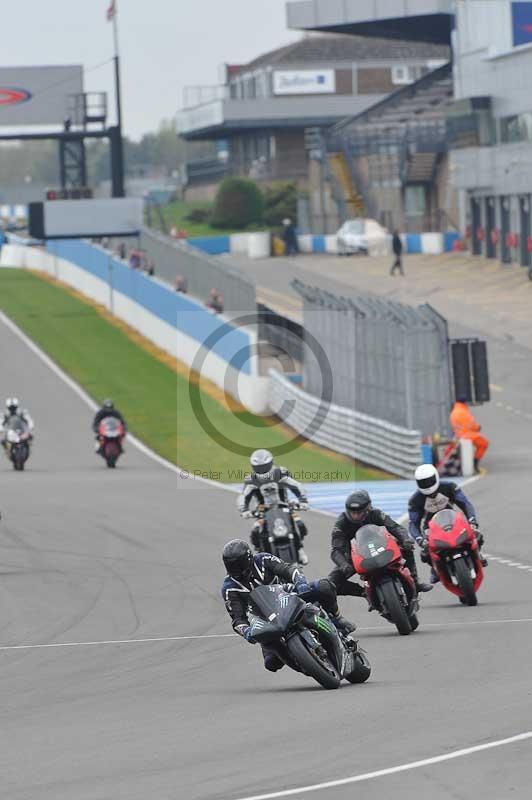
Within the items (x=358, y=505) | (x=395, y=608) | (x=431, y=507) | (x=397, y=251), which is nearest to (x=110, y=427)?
(x=431, y=507)

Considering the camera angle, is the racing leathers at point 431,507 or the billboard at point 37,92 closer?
the racing leathers at point 431,507

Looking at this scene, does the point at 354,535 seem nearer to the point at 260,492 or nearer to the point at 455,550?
the point at 455,550

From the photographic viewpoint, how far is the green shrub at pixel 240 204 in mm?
92188

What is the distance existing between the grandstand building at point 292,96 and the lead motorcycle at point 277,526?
87.2 m

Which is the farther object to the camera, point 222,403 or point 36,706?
point 222,403

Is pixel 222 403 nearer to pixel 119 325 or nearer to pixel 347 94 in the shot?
pixel 119 325

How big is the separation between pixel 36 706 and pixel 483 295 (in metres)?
46.5

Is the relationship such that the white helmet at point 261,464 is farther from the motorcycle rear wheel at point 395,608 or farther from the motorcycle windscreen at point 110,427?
the motorcycle windscreen at point 110,427

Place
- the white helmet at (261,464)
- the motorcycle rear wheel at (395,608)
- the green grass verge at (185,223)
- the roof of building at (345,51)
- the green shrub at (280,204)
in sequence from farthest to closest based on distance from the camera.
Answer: the roof of building at (345,51) → the green grass verge at (185,223) → the green shrub at (280,204) → the white helmet at (261,464) → the motorcycle rear wheel at (395,608)

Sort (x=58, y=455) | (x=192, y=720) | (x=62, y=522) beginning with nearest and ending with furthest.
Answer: (x=192, y=720)
(x=62, y=522)
(x=58, y=455)

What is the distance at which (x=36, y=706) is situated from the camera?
10.7 metres

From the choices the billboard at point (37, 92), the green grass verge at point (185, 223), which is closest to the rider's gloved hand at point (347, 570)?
the billboard at point (37, 92)

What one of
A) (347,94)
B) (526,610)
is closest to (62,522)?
(526,610)

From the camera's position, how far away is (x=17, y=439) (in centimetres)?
3228
